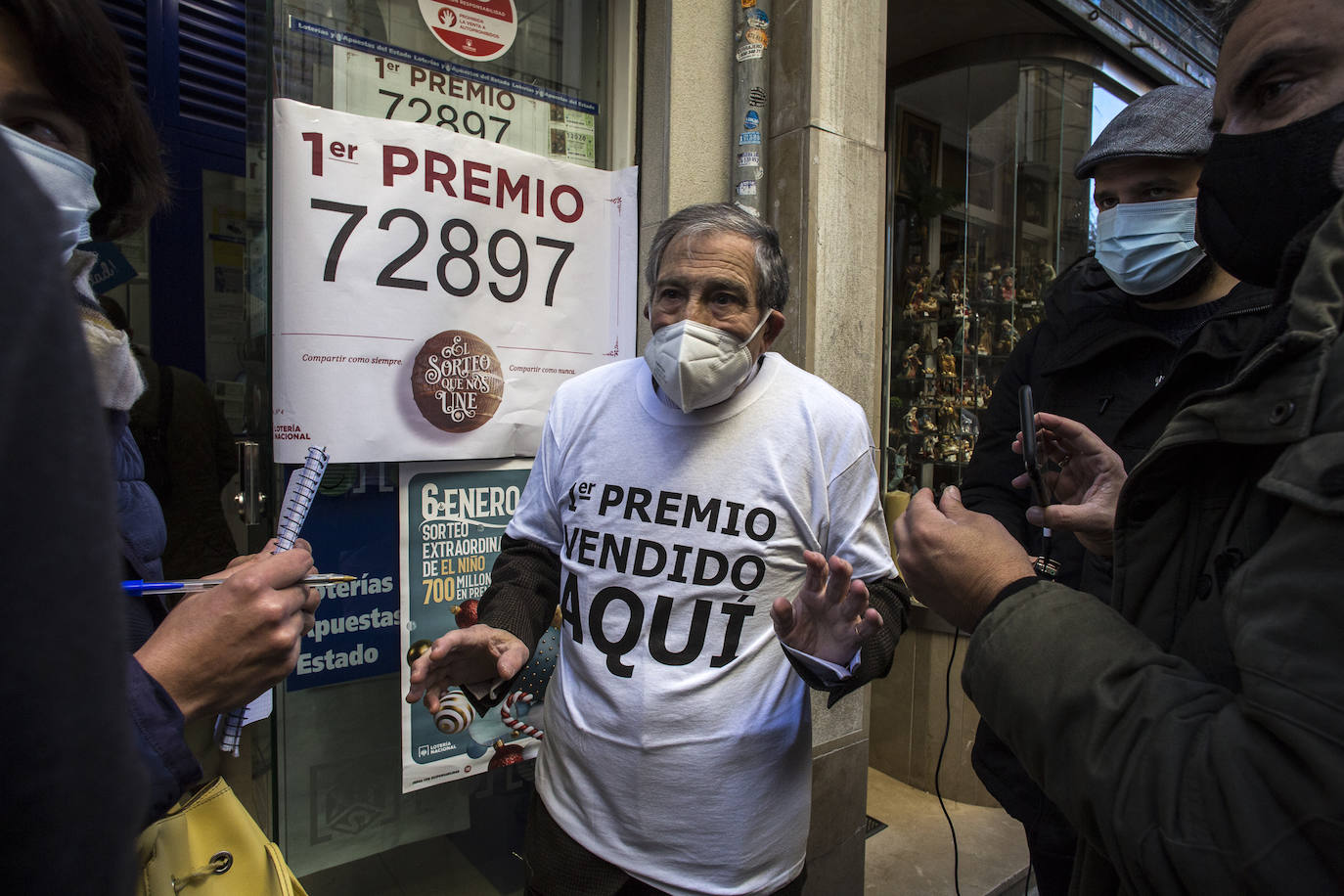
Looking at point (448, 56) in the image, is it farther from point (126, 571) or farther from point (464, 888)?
point (464, 888)

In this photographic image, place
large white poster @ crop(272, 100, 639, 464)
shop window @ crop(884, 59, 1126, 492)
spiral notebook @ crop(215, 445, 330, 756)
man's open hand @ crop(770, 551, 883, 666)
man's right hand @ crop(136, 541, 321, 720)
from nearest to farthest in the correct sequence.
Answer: man's right hand @ crop(136, 541, 321, 720) → spiral notebook @ crop(215, 445, 330, 756) → man's open hand @ crop(770, 551, 883, 666) → large white poster @ crop(272, 100, 639, 464) → shop window @ crop(884, 59, 1126, 492)

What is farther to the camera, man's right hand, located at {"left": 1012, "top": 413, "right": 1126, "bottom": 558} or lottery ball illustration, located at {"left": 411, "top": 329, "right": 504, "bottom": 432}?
lottery ball illustration, located at {"left": 411, "top": 329, "right": 504, "bottom": 432}

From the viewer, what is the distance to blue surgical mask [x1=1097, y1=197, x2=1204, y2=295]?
5.89ft

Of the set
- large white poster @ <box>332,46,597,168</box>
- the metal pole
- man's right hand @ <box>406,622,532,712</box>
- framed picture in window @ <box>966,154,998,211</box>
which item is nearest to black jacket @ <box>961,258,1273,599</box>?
the metal pole

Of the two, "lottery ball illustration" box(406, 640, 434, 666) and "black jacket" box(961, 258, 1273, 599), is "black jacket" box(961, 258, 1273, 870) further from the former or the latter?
"lottery ball illustration" box(406, 640, 434, 666)

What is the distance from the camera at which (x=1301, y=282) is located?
0.79 m

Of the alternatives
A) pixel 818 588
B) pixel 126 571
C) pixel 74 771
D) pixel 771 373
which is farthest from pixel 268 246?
pixel 74 771

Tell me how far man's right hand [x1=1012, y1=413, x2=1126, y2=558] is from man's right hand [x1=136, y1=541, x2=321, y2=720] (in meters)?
1.27

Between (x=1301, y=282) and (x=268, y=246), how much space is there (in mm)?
2252

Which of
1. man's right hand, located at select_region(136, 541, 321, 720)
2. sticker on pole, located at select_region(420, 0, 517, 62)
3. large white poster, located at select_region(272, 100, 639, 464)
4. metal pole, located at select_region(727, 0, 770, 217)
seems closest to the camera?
man's right hand, located at select_region(136, 541, 321, 720)

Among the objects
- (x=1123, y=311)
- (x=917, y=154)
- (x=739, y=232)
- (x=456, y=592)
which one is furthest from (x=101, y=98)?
(x=917, y=154)

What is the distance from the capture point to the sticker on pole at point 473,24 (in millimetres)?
2369

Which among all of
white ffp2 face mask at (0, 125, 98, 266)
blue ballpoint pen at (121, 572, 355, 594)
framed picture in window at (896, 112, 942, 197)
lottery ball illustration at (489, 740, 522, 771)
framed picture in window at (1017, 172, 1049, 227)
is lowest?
lottery ball illustration at (489, 740, 522, 771)

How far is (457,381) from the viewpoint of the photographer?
2.35 m
